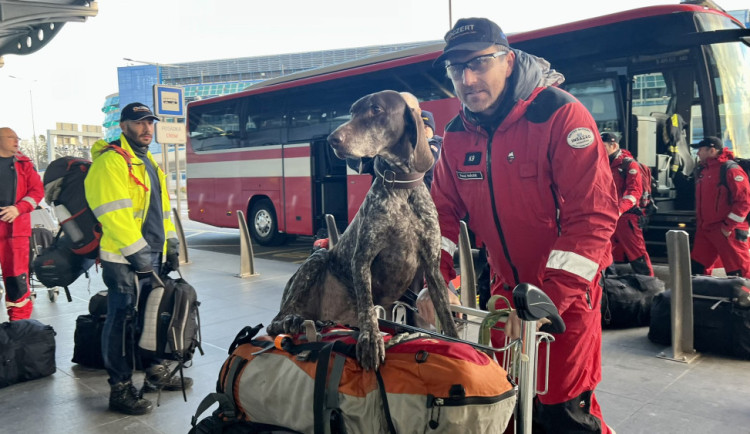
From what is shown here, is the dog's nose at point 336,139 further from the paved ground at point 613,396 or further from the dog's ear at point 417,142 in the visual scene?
the paved ground at point 613,396

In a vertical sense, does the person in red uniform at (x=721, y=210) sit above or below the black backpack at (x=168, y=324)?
above

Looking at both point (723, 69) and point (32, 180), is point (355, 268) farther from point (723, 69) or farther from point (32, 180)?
point (723, 69)

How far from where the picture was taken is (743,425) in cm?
339

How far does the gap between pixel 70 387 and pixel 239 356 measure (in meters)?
3.02

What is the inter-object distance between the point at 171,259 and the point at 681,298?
13.7 feet

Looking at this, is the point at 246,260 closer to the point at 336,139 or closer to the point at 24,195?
the point at 24,195

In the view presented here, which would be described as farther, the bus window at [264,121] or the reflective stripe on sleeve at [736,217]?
the bus window at [264,121]

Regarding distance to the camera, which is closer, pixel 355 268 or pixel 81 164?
pixel 355 268

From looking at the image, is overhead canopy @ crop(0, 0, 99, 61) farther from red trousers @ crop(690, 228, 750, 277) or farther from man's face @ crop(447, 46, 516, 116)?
red trousers @ crop(690, 228, 750, 277)

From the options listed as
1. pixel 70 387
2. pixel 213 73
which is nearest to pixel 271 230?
pixel 70 387

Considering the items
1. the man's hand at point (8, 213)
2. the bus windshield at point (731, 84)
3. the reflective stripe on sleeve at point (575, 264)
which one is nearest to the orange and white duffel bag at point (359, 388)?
the reflective stripe on sleeve at point (575, 264)

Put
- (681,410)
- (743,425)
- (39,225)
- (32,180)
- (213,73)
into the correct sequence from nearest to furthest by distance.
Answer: (743,425) < (681,410) < (32,180) < (39,225) < (213,73)

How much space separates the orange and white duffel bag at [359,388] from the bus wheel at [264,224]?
1099 centimetres

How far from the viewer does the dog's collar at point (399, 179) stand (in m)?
1.99
